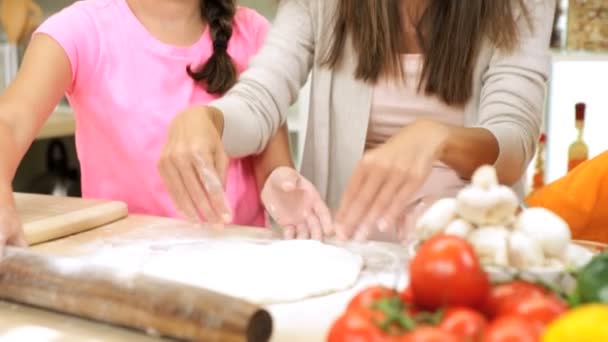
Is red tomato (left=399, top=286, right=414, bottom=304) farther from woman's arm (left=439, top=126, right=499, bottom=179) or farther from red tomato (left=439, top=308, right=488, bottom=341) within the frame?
woman's arm (left=439, top=126, right=499, bottom=179)

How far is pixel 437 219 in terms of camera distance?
0.72 meters

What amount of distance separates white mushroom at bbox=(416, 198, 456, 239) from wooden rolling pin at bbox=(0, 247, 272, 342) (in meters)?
0.17

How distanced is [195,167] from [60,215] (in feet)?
0.91

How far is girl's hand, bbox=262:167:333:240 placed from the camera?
3.45ft

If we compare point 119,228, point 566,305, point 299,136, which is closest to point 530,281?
point 566,305

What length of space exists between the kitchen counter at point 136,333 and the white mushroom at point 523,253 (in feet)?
0.62

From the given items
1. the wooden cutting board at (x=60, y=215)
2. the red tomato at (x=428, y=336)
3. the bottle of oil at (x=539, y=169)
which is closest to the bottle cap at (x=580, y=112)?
the bottle of oil at (x=539, y=169)

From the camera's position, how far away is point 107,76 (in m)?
1.35

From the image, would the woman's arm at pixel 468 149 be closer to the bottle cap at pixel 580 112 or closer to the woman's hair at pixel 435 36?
the woman's hair at pixel 435 36

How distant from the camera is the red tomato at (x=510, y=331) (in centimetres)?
49

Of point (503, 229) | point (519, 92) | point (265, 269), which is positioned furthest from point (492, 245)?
point (519, 92)

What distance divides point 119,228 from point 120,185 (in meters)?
0.26

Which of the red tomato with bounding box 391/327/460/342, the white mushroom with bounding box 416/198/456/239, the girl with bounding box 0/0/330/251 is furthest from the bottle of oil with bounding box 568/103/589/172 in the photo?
the red tomato with bounding box 391/327/460/342

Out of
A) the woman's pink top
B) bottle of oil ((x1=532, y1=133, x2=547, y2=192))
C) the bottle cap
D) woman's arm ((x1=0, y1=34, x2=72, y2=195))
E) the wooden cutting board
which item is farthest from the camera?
bottle of oil ((x1=532, y1=133, x2=547, y2=192))
